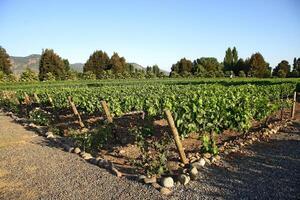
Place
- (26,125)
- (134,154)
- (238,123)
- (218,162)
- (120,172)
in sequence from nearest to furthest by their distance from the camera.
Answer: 1. (120,172)
2. (218,162)
3. (134,154)
4. (238,123)
5. (26,125)

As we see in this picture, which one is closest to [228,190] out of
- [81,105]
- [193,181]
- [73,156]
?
[193,181]

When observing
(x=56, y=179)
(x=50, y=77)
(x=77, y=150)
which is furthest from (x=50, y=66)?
(x=56, y=179)

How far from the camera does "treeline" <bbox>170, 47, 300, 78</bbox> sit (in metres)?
63.2

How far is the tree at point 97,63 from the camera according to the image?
78.4 meters

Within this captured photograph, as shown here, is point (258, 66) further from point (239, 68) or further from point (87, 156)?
point (87, 156)

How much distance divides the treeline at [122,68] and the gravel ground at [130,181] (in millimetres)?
52097

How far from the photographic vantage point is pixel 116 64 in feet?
258

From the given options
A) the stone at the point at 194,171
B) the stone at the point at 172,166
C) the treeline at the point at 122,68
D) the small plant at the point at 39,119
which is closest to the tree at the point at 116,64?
the treeline at the point at 122,68

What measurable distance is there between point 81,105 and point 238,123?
8637mm

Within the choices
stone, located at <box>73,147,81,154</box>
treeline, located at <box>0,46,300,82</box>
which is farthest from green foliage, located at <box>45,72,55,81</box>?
stone, located at <box>73,147,81,154</box>

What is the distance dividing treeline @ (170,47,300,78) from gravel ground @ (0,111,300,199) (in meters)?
52.4

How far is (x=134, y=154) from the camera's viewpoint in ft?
31.8

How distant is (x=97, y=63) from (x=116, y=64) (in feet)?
16.4

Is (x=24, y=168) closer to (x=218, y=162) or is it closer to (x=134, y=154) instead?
(x=134, y=154)
